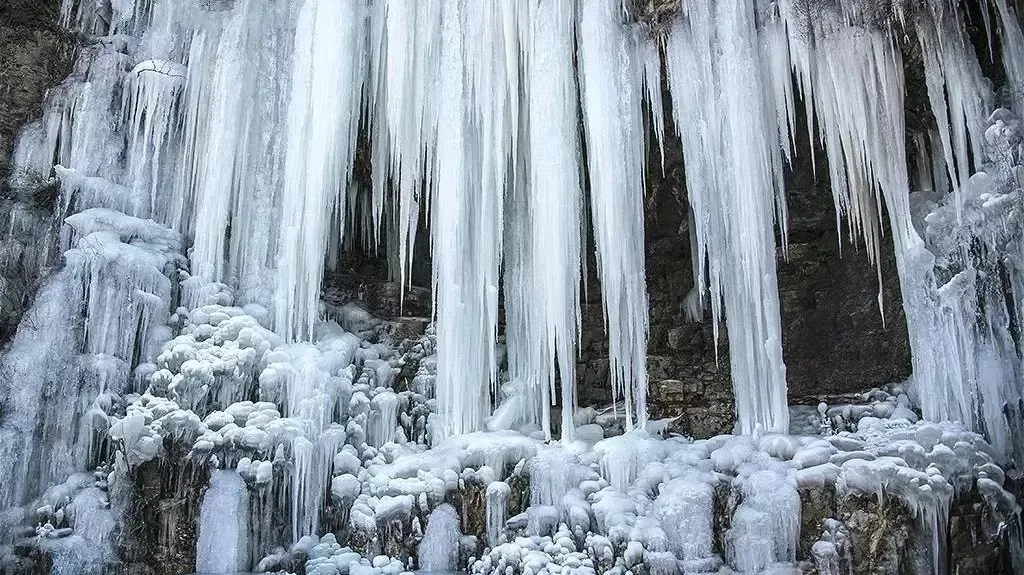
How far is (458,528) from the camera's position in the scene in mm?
6391

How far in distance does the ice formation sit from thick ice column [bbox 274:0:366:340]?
0.03m

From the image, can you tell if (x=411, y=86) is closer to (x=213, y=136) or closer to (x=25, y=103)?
(x=213, y=136)

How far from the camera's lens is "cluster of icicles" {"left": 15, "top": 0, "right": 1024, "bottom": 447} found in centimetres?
659

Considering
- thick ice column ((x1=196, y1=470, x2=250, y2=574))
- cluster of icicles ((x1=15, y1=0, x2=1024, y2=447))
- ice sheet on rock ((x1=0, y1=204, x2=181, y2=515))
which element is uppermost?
cluster of icicles ((x1=15, y1=0, x2=1024, y2=447))

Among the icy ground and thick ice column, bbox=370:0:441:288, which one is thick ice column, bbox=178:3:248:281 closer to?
the icy ground

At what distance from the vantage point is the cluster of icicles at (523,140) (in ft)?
21.6

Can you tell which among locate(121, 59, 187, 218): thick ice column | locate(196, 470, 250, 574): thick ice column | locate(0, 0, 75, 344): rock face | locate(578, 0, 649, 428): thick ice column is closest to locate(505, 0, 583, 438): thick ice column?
locate(578, 0, 649, 428): thick ice column

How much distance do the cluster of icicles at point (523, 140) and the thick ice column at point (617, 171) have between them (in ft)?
0.07

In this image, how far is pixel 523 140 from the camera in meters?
7.87

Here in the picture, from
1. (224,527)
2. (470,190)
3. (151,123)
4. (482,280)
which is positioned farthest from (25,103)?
(482,280)

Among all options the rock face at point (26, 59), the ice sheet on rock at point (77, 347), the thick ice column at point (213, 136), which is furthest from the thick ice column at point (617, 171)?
the rock face at point (26, 59)

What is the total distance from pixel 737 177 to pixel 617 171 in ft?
3.44

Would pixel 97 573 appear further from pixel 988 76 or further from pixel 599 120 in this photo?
pixel 988 76

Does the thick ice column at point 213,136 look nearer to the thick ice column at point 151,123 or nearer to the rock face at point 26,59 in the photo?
the thick ice column at point 151,123
